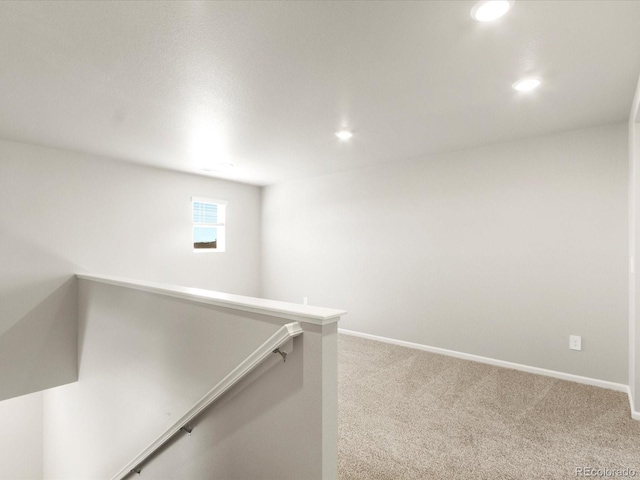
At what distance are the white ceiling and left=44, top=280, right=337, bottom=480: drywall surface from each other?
147 centimetres

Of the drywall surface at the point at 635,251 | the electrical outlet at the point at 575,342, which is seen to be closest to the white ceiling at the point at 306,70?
the drywall surface at the point at 635,251

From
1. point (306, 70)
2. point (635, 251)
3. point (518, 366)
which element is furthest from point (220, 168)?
point (635, 251)

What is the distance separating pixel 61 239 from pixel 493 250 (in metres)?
4.89

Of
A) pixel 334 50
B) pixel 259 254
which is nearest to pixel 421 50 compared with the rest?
pixel 334 50

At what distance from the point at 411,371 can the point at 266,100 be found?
298 cm

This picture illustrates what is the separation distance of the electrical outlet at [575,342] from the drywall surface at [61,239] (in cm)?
492

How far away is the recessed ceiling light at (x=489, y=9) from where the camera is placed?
1.45m

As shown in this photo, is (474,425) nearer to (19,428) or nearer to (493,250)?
(493,250)

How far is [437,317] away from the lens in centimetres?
405

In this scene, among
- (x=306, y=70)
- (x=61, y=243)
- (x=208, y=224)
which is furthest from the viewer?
(x=208, y=224)

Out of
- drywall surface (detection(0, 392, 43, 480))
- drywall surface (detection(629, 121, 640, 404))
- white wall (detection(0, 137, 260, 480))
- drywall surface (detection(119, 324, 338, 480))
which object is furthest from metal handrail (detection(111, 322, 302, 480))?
drywall surface (detection(0, 392, 43, 480))

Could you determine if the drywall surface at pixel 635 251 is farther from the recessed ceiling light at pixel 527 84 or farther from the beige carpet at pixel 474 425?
the recessed ceiling light at pixel 527 84

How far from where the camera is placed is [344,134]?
3.31 meters

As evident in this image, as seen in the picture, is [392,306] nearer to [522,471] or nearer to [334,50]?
[522,471]
